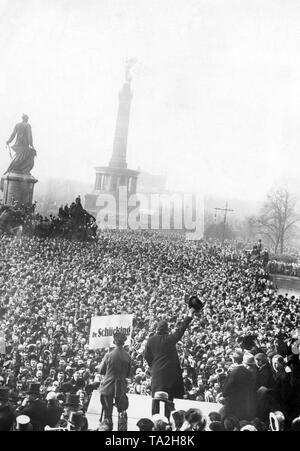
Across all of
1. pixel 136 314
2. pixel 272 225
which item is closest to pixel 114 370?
pixel 136 314

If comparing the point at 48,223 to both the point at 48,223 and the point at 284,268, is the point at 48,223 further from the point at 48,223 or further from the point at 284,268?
the point at 284,268

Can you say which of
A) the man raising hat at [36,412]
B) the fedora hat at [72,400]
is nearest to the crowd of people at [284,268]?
the fedora hat at [72,400]

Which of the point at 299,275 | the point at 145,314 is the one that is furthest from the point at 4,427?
the point at 299,275

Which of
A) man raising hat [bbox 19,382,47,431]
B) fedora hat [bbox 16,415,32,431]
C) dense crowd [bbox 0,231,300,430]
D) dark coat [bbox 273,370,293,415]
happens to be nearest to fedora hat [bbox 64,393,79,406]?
dense crowd [bbox 0,231,300,430]

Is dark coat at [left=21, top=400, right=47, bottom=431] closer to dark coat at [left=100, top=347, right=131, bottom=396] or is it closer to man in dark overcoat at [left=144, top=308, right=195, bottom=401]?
dark coat at [left=100, top=347, right=131, bottom=396]
